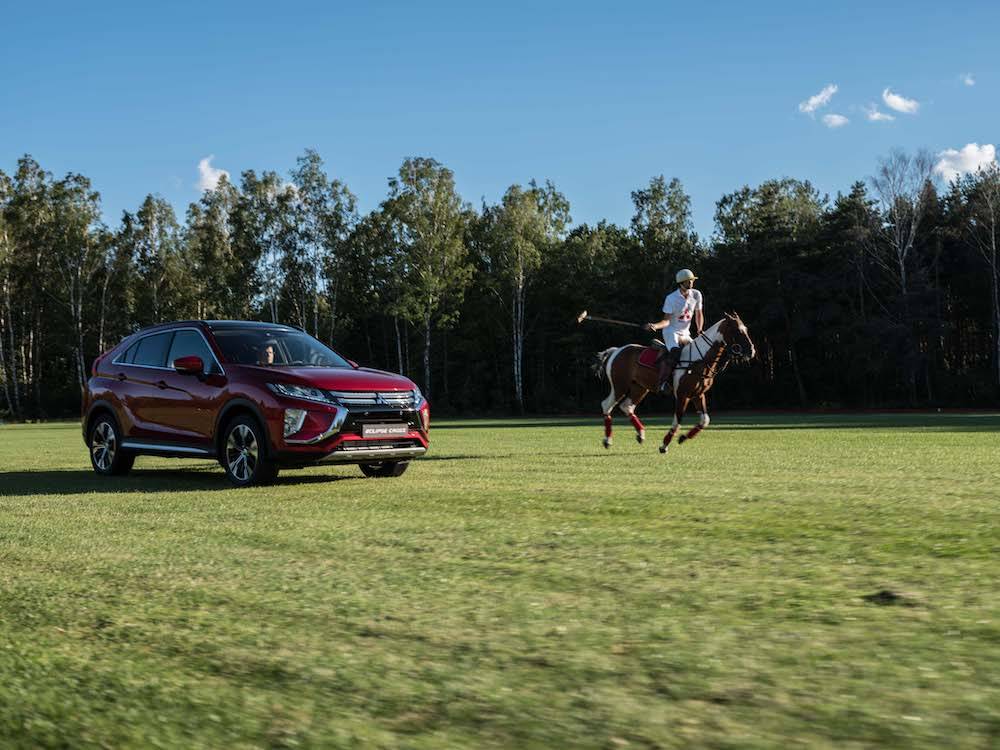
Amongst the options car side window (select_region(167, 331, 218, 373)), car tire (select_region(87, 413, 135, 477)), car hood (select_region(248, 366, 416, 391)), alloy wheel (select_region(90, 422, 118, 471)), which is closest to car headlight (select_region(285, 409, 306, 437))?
car hood (select_region(248, 366, 416, 391))

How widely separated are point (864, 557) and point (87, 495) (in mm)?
8582

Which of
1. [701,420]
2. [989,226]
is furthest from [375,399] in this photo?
[989,226]

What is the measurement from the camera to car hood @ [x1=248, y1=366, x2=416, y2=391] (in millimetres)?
11773

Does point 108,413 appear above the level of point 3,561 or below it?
above

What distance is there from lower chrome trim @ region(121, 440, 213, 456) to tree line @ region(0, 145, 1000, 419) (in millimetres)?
48213

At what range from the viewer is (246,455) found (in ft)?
39.3

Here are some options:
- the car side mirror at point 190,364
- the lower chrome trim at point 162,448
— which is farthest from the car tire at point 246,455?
the car side mirror at point 190,364

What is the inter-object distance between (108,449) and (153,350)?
65.8 inches

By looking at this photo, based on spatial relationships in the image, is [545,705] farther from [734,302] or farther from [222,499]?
[734,302]

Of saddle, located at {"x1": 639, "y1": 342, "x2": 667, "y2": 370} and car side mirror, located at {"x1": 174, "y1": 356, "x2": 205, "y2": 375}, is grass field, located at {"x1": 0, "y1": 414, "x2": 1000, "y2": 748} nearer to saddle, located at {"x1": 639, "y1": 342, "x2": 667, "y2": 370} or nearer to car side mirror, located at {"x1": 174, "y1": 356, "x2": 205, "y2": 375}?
car side mirror, located at {"x1": 174, "y1": 356, "x2": 205, "y2": 375}

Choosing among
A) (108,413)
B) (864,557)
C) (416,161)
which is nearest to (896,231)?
(416,161)

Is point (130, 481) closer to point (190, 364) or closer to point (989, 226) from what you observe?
point (190, 364)

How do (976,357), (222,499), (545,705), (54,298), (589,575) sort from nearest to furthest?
(545,705)
(589,575)
(222,499)
(976,357)
(54,298)

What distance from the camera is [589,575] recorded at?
18.1 ft
